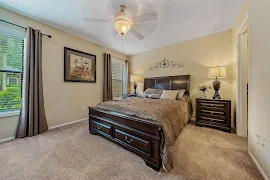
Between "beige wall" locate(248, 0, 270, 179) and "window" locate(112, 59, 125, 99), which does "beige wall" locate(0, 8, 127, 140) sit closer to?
"window" locate(112, 59, 125, 99)

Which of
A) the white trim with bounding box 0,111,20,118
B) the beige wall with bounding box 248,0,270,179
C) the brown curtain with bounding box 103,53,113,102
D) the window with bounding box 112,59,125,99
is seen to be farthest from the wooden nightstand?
the white trim with bounding box 0,111,20,118

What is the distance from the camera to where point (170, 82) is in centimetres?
379

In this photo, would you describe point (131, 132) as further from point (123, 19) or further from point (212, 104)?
point (212, 104)

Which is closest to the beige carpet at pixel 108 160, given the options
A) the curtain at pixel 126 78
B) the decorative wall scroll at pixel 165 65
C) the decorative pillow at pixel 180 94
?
the decorative pillow at pixel 180 94

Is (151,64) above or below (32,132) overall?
above

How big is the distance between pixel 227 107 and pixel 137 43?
10.3 ft

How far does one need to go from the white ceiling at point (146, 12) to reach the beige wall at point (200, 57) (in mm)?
279

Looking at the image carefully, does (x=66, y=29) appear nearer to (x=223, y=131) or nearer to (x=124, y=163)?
(x=124, y=163)

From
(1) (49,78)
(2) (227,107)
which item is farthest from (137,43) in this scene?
(2) (227,107)

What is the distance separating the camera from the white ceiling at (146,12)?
79.3 inches

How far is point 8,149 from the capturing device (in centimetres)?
186

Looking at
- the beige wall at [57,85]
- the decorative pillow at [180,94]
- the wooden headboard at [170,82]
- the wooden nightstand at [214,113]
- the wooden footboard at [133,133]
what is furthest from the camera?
the wooden headboard at [170,82]

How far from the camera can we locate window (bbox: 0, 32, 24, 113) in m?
2.21

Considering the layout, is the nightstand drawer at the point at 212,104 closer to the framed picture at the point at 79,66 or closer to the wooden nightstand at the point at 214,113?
the wooden nightstand at the point at 214,113
